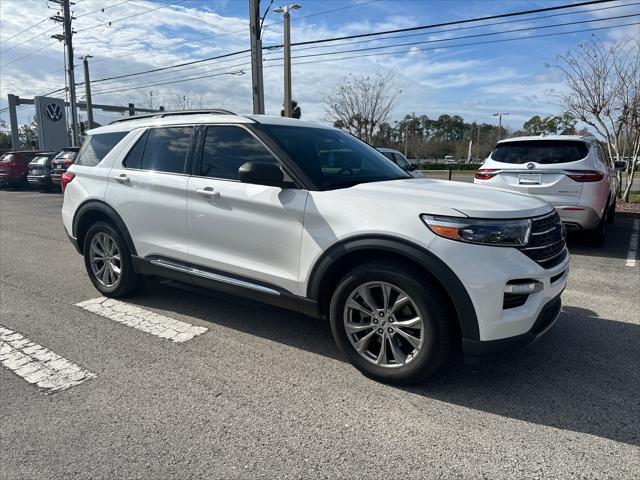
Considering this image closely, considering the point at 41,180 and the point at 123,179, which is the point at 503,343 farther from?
the point at 41,180

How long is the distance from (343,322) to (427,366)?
2.06ft

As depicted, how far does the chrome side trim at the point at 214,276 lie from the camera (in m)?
3.57

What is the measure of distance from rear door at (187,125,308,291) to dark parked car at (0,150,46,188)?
19.5m

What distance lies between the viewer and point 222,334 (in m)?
3.98

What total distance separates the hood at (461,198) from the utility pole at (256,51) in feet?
40.1

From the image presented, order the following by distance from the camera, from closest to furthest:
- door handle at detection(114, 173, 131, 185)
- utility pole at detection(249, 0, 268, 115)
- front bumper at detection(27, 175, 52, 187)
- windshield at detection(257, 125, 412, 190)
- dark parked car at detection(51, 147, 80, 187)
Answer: windshield at detection(257, 125, 412, 190)
door handle at detection(114, 173, 131, 185)
utility pole at detection(249, 0, 268, 115)
dark parked car at detection(51, 147, 80, 187)
front bumper at detection(27, 175, 52, 187)

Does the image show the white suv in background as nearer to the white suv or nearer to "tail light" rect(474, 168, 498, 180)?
"tail light" rect(474, 168, 498, 180)

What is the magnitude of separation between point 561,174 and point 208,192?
5456mm

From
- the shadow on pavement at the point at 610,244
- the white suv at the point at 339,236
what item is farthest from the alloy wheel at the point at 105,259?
the shadow on pavement at the point at 610,244

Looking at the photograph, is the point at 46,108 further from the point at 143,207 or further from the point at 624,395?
the point at 624,395

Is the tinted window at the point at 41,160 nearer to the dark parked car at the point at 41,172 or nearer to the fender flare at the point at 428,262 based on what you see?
the dark parked car at the point at 41,172

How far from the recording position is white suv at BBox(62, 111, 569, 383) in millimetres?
2795

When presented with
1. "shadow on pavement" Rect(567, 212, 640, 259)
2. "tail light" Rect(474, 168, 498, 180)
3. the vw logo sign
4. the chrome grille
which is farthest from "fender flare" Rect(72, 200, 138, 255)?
the vw logo sign

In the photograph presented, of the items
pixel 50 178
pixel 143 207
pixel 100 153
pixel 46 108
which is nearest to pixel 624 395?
pixel 143 207
